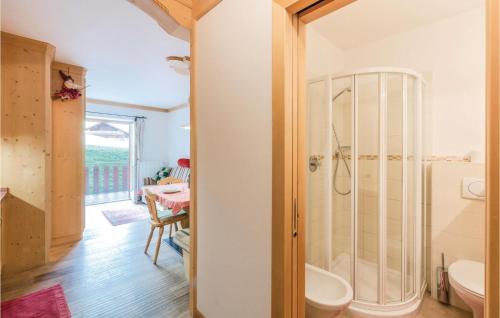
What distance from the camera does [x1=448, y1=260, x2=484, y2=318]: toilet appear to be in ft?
4.79

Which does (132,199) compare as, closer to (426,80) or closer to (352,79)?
(352,79)

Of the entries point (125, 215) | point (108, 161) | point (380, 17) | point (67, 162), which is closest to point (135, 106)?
point (108, 161)

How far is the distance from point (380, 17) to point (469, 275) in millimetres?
2205

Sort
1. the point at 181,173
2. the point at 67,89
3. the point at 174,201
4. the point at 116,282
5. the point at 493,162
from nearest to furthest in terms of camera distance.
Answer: the point at 493,162, the point at 116,282, the point at 174,201, the point at 67,89, the point at 181,173

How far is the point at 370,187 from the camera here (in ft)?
6.98

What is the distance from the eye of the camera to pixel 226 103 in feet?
4.50

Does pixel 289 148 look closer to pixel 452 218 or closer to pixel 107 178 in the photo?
pixel 452 218

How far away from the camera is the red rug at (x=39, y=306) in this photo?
6.02 ft

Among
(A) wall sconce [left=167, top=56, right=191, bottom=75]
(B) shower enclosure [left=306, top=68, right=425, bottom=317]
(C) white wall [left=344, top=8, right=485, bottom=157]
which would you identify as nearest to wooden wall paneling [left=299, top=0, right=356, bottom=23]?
(B) shower enclosure [left=306, top=68, right=425, bottom=317]

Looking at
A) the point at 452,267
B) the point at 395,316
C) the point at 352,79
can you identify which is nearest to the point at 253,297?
the point at 395,316

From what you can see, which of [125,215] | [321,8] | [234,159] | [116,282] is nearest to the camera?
[321,8]

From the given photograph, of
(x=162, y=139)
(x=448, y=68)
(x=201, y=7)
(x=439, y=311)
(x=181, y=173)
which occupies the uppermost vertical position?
(x=201, y=7)

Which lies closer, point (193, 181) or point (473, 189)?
point (193, 181)

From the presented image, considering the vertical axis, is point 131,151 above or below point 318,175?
above
